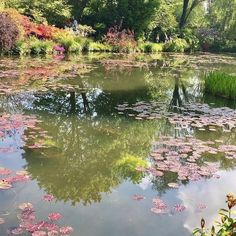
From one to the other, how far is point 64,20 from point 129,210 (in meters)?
28.1

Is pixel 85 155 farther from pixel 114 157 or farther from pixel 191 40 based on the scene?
pixel 191 40

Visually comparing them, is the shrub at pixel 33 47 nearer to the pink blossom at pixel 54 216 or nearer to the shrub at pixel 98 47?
the shrub at pixel 98 47

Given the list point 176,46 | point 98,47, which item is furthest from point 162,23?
point 98,47

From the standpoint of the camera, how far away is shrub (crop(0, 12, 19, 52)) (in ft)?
62.7

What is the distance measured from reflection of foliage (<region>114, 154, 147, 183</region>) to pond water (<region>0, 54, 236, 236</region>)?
0.02 m

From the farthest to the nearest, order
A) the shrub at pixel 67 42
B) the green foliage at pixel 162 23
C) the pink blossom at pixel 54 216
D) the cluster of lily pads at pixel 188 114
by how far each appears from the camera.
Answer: the green foliage at pixel 162 23
the shrub at pixel 67 42
the cluster of lily pads at pixel 188 114
the pink blossom at pixel 54 216

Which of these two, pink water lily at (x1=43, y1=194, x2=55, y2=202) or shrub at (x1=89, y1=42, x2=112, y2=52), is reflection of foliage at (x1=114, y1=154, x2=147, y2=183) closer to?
pink water lily at (x1=43, y1=194, x2=55, y2=202)

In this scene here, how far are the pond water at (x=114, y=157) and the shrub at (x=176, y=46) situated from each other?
23128 mm

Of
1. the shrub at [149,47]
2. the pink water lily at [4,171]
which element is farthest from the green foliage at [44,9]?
the pink water lily at [4,171]

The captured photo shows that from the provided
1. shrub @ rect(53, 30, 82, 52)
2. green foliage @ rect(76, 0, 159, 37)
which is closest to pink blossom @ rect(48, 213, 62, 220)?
shrub @ rect(53, 30, 82, 52)

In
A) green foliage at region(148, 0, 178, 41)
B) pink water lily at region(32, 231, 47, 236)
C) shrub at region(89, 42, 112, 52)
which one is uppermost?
green foliage at region(148, 0, 178, 41)

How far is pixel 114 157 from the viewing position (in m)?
6.57

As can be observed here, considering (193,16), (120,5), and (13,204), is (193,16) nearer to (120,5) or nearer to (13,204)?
(120,5)

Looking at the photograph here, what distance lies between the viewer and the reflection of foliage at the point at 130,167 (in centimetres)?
578
